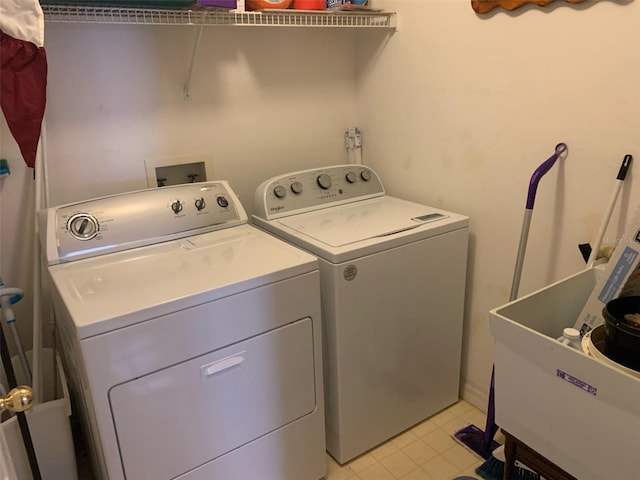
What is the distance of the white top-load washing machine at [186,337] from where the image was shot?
4.03ft

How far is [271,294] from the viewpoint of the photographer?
1401mm

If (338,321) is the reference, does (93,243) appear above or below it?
above

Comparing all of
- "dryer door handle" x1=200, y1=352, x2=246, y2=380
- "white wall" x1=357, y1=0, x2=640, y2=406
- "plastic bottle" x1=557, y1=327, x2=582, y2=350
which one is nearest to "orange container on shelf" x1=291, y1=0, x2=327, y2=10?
"white wall" x1=357, y1=0, x2=640, y2=406

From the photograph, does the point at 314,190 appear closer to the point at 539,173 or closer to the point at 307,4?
the point at 307,4

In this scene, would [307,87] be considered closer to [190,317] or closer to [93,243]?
[93,243]

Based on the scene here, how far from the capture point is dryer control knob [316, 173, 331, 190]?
2041mm

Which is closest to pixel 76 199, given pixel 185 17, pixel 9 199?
pixel 9 199

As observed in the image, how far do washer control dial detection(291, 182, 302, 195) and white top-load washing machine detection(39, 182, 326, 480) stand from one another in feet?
0.96

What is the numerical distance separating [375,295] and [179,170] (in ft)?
3.07

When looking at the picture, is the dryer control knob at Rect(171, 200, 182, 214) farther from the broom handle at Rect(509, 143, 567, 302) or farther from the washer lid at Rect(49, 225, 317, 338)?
the broom handle at Rect(509, 143, 567, 302)

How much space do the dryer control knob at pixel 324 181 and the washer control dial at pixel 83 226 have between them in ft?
2.85

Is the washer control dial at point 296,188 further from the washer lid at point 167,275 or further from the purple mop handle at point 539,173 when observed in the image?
the purple mop handle at point 539,173

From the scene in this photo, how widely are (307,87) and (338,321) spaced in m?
1.12

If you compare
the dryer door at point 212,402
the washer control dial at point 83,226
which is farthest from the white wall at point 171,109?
the dryer door at point 212,402
